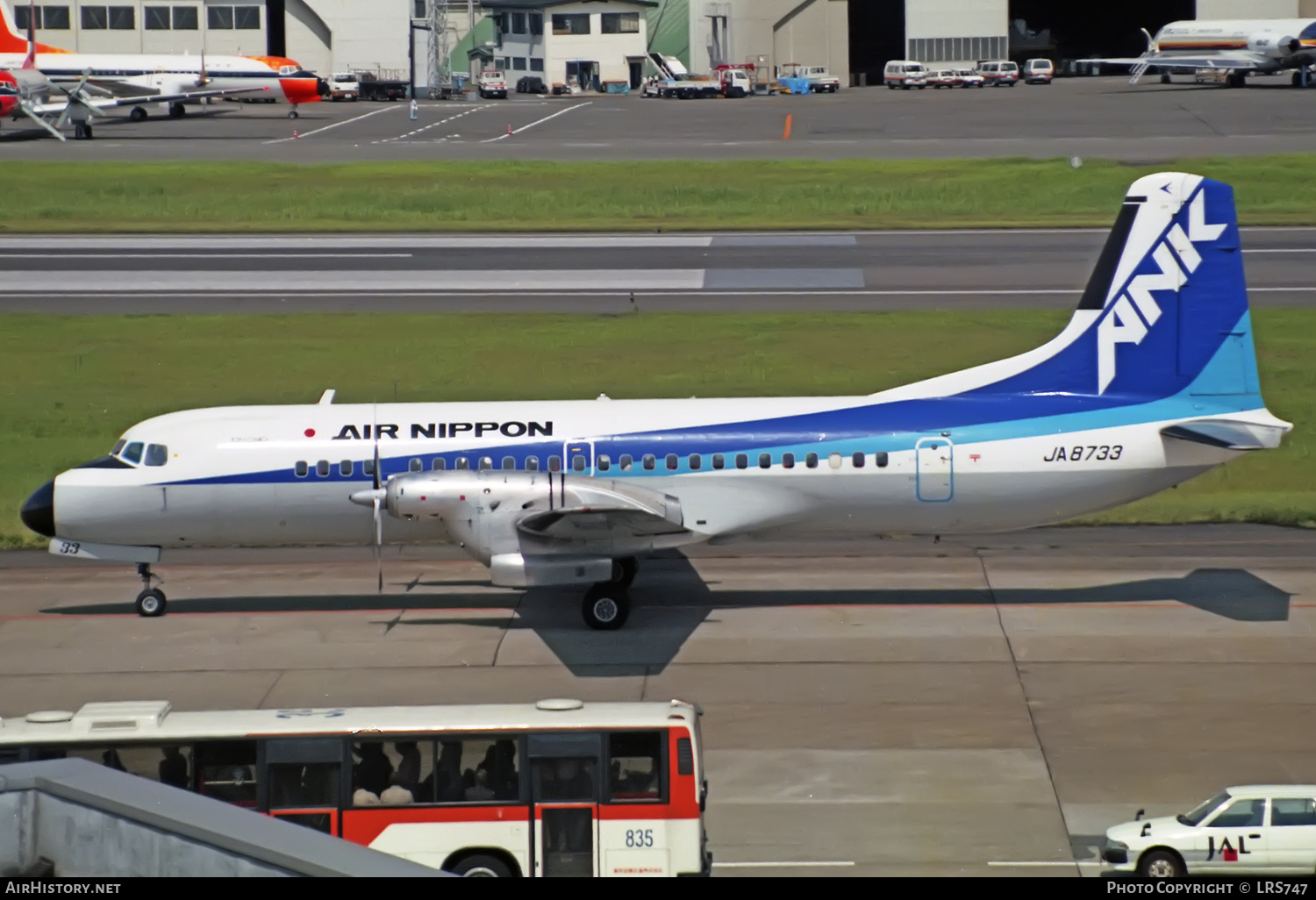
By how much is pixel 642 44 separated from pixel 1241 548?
406 feet

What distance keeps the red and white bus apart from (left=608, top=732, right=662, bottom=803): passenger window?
0.04 feet

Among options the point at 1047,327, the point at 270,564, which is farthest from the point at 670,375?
the point at 270,564

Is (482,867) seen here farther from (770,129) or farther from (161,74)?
(161,74)

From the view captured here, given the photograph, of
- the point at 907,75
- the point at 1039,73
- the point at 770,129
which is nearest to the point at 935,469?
the point at 770,129

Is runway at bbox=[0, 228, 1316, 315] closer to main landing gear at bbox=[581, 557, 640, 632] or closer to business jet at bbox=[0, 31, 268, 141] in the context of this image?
main landing gear at bbox=[581, 557, 640, 632]

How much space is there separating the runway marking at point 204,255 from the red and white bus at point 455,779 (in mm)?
47035

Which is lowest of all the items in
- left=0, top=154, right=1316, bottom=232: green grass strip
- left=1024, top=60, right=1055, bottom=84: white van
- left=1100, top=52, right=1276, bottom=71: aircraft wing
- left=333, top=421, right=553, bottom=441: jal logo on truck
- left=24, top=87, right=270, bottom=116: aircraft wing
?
left=333, top=421, right=553, bottom=441: jal logo on truck

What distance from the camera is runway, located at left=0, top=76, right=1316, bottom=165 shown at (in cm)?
8369

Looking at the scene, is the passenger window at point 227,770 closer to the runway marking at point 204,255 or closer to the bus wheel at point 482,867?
the bus wheel at point 482,867

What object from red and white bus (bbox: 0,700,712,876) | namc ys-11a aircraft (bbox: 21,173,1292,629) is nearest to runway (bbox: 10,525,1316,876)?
namc ys-11a aircraft (bbox: 21,173,1292,629)

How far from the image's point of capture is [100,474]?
83.9 ft

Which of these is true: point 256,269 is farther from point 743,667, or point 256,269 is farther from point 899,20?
point 899,20

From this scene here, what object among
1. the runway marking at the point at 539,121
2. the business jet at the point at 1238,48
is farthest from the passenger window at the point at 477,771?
the business jet at the point at 1238,48

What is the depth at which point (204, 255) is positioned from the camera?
201 feet
